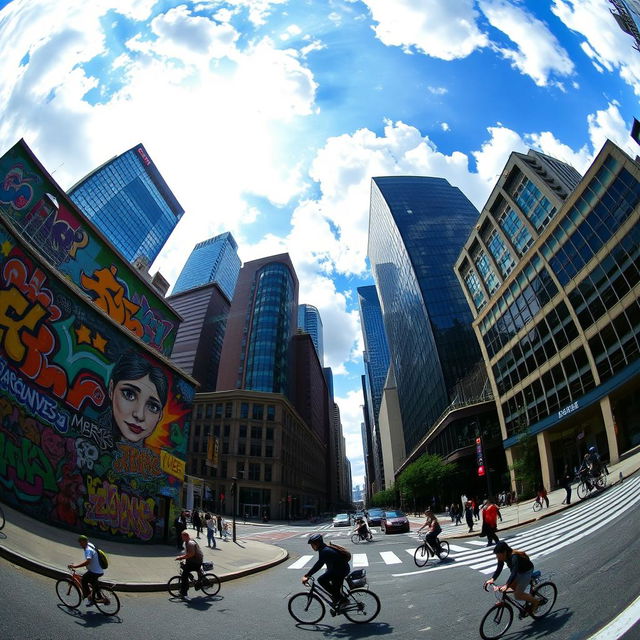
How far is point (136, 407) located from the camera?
20141mm

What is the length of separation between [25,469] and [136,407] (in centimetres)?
685

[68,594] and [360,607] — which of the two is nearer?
[360,607]

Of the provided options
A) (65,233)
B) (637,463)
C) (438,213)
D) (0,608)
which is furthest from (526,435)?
(438,213)

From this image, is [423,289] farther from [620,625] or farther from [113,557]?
[620,625]

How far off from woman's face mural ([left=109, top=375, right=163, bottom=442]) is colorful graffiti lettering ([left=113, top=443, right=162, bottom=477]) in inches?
25.3

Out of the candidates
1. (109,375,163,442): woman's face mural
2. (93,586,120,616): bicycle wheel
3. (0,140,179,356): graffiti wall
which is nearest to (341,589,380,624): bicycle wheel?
(93,586,120,616): bicycle wheel

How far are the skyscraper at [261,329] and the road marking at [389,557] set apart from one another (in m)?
80.1

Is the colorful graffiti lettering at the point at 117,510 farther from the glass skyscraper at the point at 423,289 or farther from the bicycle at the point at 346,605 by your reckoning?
the glass skyscraper at the point at 423,289

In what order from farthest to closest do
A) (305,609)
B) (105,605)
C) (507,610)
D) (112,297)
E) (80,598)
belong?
(112,297), (105,605), (80,598), (305,609), (507,610)

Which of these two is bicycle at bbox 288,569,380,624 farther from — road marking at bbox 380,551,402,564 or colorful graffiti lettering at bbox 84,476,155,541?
colorful graffiti lettering at bbox 84,476,155,541

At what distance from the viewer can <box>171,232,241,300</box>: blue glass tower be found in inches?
7018

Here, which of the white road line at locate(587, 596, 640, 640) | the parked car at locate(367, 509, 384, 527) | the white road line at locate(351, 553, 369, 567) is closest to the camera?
the white road line at locate(587, 596, 640, 640)

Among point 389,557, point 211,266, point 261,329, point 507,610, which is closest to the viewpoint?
point 507,610

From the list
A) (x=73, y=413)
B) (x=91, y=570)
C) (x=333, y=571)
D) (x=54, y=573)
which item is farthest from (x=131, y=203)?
(x=333, y=571)
